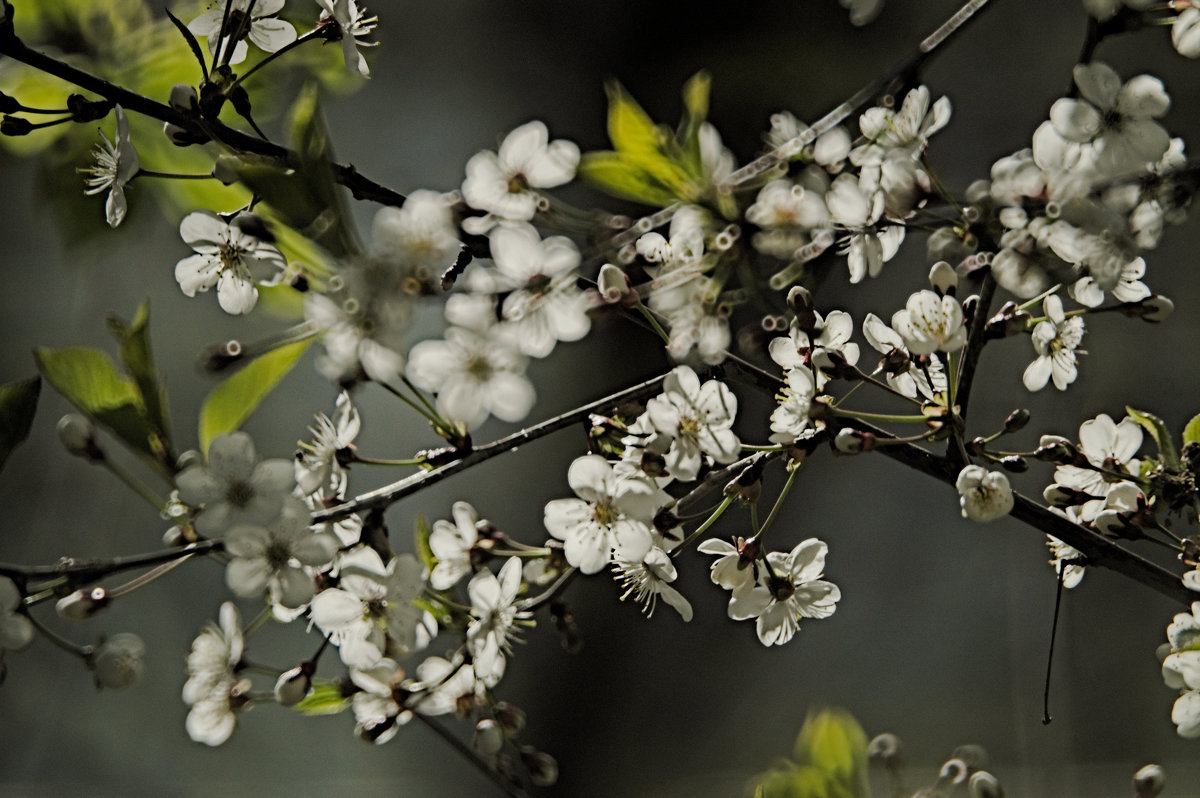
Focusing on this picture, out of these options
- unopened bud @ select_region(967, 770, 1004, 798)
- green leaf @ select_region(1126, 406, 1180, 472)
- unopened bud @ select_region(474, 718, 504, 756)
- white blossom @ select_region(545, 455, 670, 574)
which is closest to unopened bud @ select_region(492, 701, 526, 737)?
unopened bud @ select_region(474, 718, 504, 756)

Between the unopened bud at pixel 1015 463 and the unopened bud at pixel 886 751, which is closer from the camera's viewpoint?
the unopened bud at pixel 1015 463

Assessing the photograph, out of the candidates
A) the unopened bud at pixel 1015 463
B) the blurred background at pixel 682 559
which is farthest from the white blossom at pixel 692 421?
the blurred background at pixel 682 559

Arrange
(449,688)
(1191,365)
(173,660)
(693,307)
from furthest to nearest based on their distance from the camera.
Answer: (173,660) < (1191,365) < (449,688) < (693,307)

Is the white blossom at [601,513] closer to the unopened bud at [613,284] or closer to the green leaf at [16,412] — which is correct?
the unopened bud at [613,284]

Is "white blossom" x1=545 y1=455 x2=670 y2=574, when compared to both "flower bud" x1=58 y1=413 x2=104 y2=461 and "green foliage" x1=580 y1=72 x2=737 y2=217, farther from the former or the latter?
"flower bud" x1=58 y1=413 x2=104 y2=461

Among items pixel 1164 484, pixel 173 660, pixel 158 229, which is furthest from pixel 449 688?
pixel 158 229

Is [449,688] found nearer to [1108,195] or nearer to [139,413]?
[139,413]
